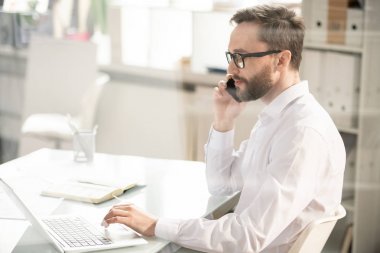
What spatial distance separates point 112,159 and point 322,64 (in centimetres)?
101

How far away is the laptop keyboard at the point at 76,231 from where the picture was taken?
1540 millimetres

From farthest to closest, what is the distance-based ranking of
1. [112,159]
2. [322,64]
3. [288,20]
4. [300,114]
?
1. [322,64]
2. [112,159]
3. [288,20]
4. [300,114]

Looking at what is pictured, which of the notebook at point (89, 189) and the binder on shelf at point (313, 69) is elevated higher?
the binder on shelf at point (313, 69)

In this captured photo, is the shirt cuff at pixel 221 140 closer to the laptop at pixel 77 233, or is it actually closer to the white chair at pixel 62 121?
the laptop at pixel 77 233

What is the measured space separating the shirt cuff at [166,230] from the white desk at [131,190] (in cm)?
2

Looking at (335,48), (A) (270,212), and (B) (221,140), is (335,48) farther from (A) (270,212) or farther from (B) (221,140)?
(A) (270,212)

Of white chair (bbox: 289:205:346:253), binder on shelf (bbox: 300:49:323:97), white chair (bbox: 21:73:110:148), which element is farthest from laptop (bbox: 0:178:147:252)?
binder on shelf (bbox: 300:49:323:97)

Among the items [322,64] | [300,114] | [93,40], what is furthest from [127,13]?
[300,114]

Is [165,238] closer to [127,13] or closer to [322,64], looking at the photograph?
[322,64]

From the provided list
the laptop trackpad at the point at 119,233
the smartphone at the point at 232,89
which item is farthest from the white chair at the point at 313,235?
the smartphone at the point at 232,89

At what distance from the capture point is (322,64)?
110 inches

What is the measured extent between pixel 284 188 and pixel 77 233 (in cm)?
49

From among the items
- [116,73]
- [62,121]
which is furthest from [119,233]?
[116,73]

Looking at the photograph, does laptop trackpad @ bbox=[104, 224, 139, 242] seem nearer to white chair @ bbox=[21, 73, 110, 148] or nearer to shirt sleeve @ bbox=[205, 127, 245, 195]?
shirt sleeve @ bbox=[205, 127, 245, 195]
